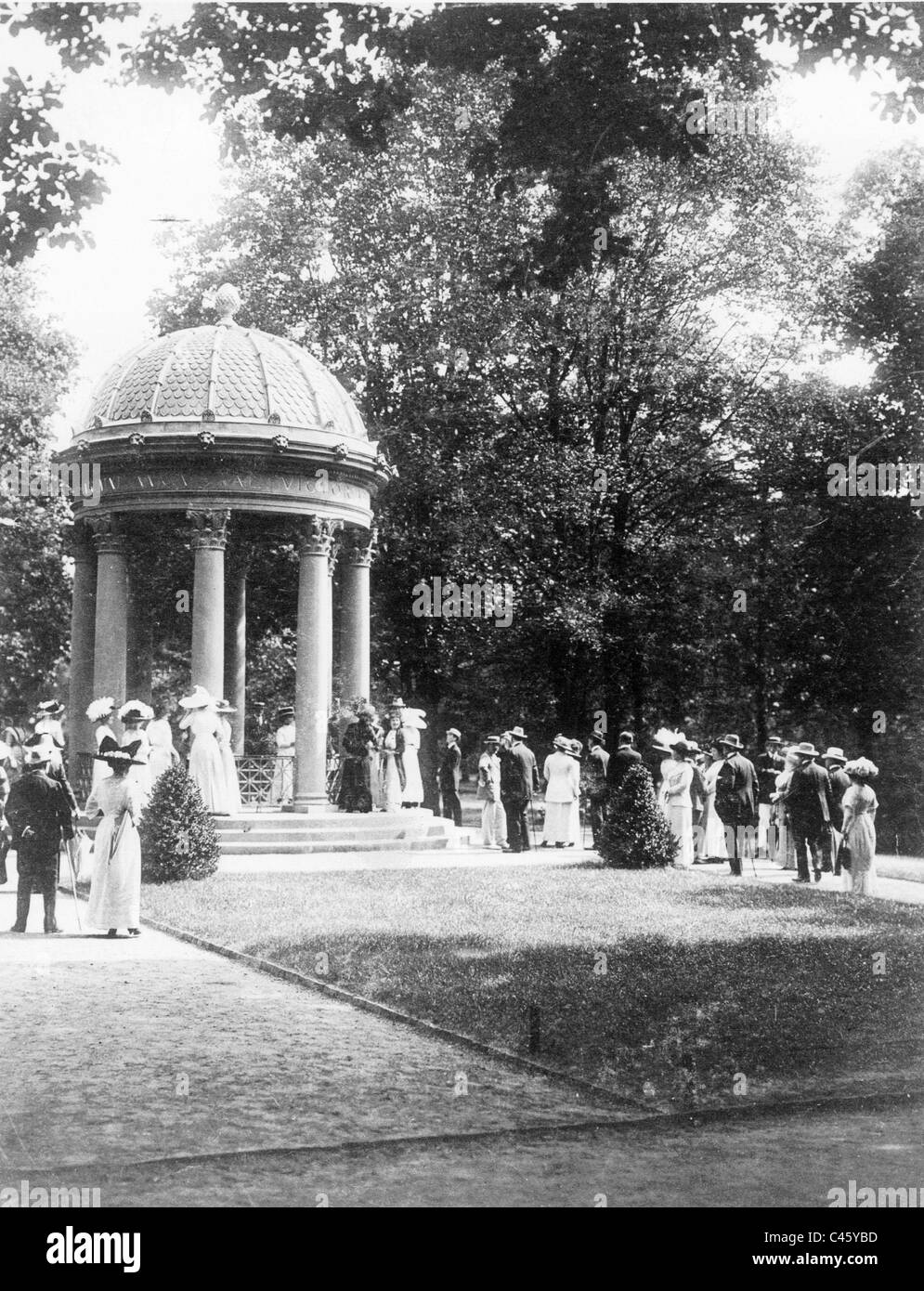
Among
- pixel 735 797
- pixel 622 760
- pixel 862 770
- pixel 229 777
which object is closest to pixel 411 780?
pixel 229 777

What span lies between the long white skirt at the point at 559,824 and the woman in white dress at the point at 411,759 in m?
2.66

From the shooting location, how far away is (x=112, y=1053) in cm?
825

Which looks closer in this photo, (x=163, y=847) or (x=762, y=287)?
(x=163, y=847)

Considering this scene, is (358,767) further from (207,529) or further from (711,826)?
(711,826)

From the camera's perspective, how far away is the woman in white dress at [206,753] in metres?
20.6

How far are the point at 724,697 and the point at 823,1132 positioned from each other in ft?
69.5

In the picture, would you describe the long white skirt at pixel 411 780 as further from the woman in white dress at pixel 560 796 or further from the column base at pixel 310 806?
the column base at pixel 310 806

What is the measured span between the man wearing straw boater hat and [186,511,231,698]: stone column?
A: 853cm

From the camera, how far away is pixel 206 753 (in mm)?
20672

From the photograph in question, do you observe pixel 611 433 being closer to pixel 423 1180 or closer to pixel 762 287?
pixel 762 287

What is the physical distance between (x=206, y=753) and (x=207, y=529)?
369 cm
